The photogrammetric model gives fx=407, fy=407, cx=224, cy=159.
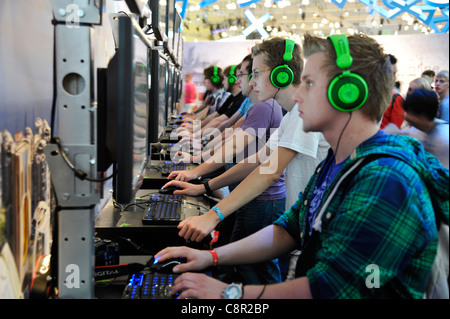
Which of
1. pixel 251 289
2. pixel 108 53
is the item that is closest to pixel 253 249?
pixel 251 289

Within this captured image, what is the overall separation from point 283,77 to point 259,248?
970 mm

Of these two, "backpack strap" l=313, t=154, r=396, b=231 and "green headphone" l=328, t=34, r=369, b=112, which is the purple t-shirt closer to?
"green headphone" l=328, t=34, r=369, b=112

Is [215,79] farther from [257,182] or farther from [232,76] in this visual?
[257,182]

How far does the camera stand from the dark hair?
45.1 inches

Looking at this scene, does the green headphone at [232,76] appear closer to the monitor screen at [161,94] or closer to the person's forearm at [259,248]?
the monitor screen at [161,94]

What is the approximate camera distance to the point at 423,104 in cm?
115

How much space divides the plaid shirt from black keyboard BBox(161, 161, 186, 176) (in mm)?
1732

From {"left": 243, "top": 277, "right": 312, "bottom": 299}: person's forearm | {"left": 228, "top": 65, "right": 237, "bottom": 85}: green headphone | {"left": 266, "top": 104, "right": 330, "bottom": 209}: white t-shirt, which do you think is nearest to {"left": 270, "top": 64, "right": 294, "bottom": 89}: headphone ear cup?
{"left": 266, "top": 104, "right": 330, "bottom": 209}: white t-shirt

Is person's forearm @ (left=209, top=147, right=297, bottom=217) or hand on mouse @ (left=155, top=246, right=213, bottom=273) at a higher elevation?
person's forearm @ (left=209, top=147, right=297, bottom=217)

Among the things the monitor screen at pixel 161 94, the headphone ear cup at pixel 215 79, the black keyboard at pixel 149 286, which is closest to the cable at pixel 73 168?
the black keyboard at pixel 149 286

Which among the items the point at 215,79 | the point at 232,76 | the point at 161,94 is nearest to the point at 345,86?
the point at 161,94
